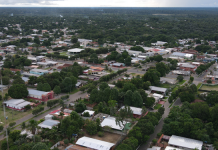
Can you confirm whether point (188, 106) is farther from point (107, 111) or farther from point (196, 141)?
point (107, 111)

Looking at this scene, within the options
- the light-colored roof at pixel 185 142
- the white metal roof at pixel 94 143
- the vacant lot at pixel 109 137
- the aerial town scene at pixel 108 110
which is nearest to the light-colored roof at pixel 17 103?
the aerial town scene at pixel 108 110

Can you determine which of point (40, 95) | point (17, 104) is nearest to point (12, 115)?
point (17, 104)

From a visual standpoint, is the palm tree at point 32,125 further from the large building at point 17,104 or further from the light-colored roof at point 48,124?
the large building at point 17,104

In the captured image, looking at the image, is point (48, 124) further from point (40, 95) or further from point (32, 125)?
point (40, 95)

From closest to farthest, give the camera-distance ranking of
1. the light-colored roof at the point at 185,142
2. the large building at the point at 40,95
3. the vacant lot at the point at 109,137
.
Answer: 1. the light-colored roof at the point at 185,142
2. the vacant lot at the point at 109,137
3. the large building at the point at 40,95

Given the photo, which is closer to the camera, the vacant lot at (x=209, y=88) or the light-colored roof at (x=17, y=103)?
the light-colored roof at (x=17, y=103)

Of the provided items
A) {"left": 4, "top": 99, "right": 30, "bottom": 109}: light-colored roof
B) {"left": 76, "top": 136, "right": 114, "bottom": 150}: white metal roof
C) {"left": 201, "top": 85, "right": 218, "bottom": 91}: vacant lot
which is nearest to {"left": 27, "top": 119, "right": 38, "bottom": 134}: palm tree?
{"left": 76, "top": 136, "right": 114, "bottom": 150}: white metal roof

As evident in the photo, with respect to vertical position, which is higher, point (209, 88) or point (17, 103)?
point (209, 88)
